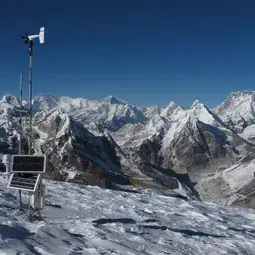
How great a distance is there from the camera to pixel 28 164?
18828 millimetres

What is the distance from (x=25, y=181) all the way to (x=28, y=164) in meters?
0.99

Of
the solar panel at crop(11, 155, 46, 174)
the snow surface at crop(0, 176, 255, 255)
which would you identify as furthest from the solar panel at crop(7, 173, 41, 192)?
the snow surface at crop(0, 176, 255, 255)

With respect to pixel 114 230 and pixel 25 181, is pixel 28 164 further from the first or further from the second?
pixel 114 230

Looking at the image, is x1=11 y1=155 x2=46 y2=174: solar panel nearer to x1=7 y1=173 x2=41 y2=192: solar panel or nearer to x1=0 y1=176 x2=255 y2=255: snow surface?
x1=7 y1=173 x2=41 y2=192: solar panel

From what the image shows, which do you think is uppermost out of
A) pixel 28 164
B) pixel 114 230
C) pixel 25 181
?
pixel 28 164

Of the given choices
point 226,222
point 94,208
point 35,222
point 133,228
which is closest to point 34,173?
point 35,222

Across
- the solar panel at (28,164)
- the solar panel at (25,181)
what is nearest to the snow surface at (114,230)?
the solar panel at (25,181)

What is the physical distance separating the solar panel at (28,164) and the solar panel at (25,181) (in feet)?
1.23

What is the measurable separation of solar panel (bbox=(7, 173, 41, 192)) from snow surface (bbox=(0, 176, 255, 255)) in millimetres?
1693

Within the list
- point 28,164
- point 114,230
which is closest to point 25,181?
point 28,164

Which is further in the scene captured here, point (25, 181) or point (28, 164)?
point (25, 181)

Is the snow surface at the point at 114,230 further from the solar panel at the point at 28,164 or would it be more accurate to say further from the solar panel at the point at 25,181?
the solar panel at the point at 28,164

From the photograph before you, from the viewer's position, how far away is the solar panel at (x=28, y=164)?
60.1 feet

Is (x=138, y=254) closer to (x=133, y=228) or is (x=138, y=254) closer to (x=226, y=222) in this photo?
(x=133, y=228)
